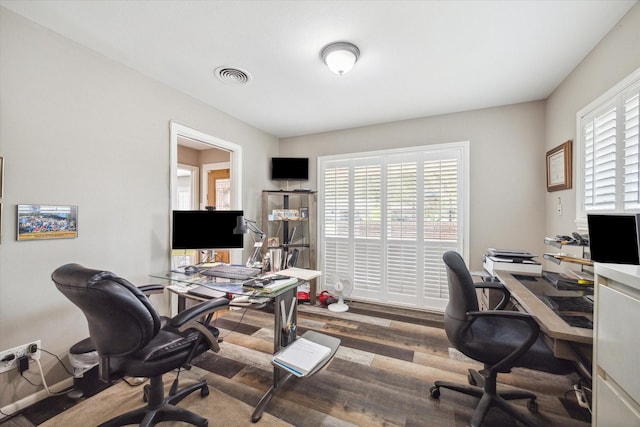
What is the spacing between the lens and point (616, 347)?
2.88 feet

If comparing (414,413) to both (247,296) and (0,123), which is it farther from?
(0,123)

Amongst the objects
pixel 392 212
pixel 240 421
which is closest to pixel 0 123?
pixel 240 421

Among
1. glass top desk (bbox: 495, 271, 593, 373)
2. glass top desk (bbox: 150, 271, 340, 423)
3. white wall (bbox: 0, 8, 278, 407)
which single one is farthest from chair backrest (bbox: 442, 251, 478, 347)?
white wall (bbox: 0, 8, 278, 407)

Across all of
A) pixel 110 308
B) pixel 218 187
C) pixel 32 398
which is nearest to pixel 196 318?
pixel 110 308

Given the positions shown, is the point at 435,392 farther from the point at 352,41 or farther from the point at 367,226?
the point at 352,41

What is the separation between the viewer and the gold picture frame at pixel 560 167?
7.32 feet

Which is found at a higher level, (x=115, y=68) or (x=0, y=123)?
(x=115, y=68)

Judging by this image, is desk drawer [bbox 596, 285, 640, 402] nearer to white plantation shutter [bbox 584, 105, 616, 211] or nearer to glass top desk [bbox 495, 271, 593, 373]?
glass top desk [bbox 495, 271, 593, 373]

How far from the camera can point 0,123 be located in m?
1.53

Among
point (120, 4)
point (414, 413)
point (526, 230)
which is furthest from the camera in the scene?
point (526, 230)

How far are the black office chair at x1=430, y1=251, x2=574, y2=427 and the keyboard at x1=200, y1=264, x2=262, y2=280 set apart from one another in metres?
1.47

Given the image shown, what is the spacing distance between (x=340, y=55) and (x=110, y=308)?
2.10 m

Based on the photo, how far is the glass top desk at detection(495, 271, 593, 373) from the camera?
1.10 meters

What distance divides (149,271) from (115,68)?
5.76ft
